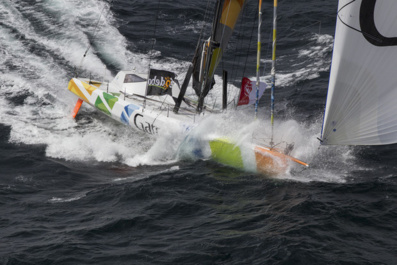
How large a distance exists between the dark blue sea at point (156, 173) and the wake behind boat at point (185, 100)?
1.55 ft

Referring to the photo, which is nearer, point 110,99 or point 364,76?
point 364,76

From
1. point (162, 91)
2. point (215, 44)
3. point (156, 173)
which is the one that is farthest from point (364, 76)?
point (162, 91)

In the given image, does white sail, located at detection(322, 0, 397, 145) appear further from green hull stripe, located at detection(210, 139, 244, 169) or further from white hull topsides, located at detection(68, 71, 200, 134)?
white hull topsides, located at detection(68, 71, 200, 134)

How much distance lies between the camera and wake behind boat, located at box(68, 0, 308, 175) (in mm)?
17609

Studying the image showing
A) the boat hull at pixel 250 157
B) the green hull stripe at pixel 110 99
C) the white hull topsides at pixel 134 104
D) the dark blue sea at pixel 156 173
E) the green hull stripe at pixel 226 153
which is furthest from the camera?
the green hull stripe at pixel 110 99

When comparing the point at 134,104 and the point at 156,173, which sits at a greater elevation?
the point at 134,104

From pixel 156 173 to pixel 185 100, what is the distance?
15.5ft

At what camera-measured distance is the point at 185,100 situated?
70.6 ft

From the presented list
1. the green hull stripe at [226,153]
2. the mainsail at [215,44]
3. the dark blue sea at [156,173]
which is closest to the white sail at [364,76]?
the dark blue sea at [156,173]

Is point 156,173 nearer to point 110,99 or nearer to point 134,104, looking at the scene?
point 134,104

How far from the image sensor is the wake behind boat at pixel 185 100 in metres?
17.6

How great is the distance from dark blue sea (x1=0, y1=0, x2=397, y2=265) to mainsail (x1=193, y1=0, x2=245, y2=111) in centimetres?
167

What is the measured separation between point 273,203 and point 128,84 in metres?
8.81

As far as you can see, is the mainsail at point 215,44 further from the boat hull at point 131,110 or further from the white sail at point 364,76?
the white sail at point 364,76
